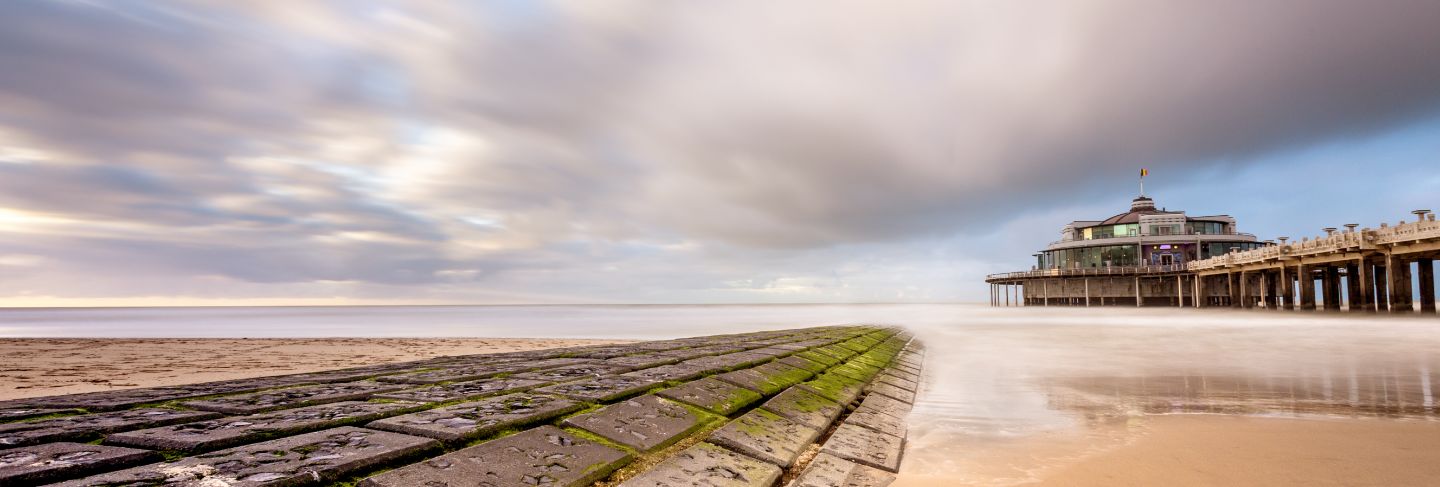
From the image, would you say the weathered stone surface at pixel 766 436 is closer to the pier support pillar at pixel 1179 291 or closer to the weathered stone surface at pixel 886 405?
the weathered stone surface at pixel 886 405

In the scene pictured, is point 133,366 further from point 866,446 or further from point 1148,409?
point 1148,409

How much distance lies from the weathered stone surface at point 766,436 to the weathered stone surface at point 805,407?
7.7 inches

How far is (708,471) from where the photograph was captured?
12.8 feet

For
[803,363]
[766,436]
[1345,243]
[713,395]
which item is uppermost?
[1345,243]

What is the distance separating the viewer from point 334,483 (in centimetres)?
258

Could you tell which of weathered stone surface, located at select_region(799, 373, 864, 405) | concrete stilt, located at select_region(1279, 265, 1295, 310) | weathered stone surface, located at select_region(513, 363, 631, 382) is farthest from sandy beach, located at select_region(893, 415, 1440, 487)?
concrete stilt, located at select_region(1279, 265, 1295, 310)

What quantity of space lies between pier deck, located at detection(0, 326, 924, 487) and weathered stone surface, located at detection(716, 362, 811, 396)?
0.14ft

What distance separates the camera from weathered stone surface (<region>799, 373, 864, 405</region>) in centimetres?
767

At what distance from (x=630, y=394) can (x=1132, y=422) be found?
244 inches

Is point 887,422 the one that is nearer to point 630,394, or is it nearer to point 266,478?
point 630,394

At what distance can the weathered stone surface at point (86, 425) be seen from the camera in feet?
9.63

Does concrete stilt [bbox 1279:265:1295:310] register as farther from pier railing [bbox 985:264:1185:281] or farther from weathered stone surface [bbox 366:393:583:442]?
weathered stone surface [bbox 366:393:583:442]

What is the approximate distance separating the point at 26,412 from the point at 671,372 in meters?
4.55

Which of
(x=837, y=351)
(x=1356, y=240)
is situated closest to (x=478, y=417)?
(x=837, y=351)
